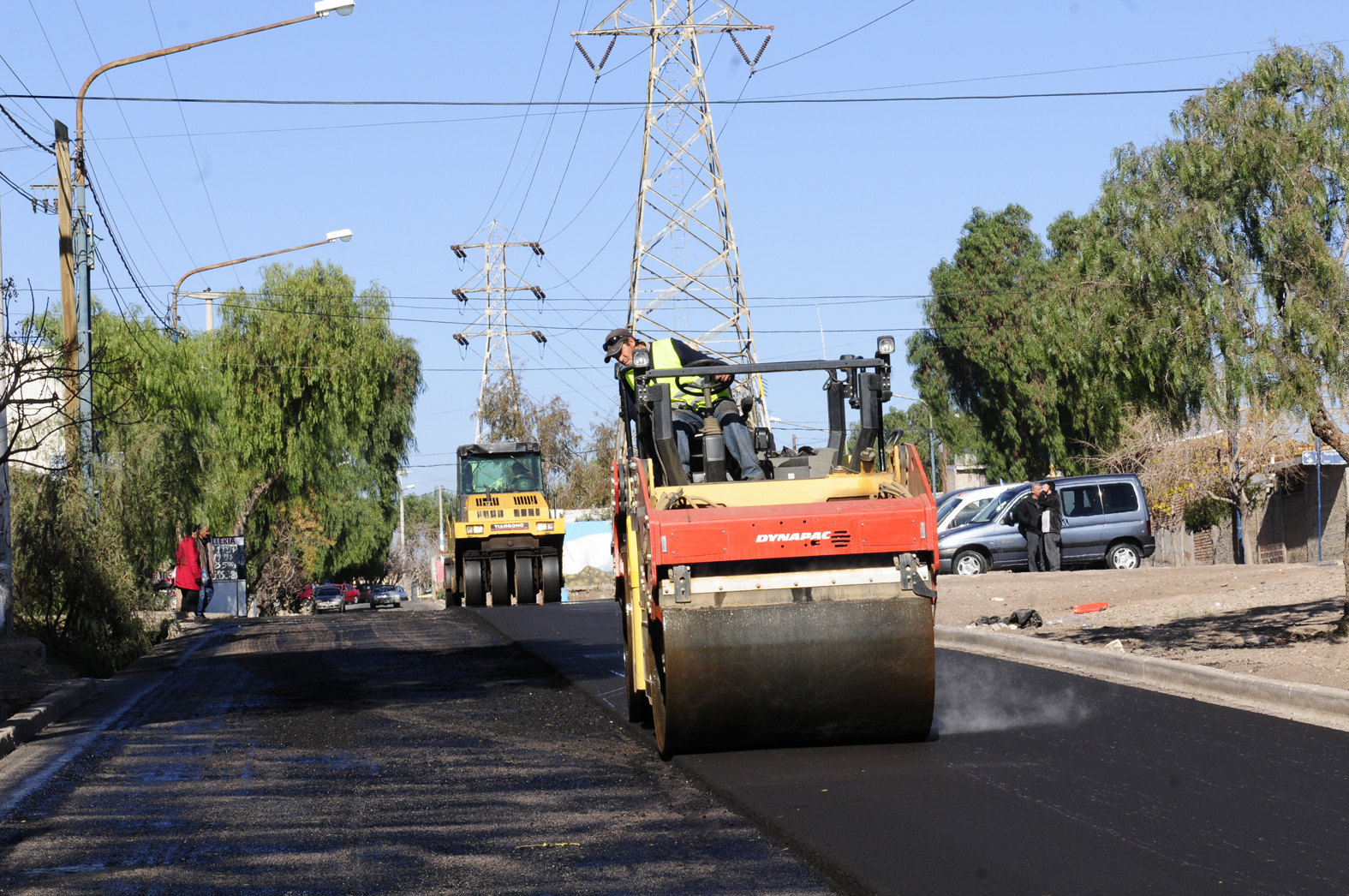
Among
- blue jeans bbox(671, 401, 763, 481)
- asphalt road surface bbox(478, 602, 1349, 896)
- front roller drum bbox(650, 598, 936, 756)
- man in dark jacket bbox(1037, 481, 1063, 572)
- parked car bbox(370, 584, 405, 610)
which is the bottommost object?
parked car bbox(370, 584, 405, 610)

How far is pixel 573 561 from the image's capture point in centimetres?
4688

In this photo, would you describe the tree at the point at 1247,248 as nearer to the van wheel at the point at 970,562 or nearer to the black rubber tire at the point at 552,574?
the van wheel at the point at 970,562

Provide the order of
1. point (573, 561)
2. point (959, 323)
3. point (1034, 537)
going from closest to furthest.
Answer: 1. point (1034, 537)
2. point (573, 561)
3. point (959, 323)

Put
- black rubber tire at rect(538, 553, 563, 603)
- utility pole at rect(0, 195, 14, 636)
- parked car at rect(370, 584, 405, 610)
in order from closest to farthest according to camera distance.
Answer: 1. utility pole at rect(0, 195, 14, 636)
2. black rubber tire at rect(538, 553, 563, 603)
3. parked car at rect(370, 584, 405, 610)

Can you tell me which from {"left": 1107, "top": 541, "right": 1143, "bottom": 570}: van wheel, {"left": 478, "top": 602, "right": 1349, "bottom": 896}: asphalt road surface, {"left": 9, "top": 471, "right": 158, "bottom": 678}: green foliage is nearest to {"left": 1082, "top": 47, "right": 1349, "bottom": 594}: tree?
{"left": 478, "top": 602, "right": 1349, "bottom": 896}: asphalt road surface

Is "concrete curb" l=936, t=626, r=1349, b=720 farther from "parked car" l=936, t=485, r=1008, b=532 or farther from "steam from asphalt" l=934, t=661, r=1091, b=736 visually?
"parked car" l=936, t=485, r=1008, b=532

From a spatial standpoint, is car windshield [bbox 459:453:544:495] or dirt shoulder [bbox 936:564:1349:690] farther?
car windshield [bbox 459:453:544:495]

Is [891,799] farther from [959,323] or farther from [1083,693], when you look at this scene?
[959,323]

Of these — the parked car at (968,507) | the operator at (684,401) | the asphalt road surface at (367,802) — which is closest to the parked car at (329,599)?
the parked car at (968,507)

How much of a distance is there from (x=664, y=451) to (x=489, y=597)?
772 inches

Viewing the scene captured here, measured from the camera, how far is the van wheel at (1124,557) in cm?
2550

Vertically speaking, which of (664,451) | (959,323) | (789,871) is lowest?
(789,871)

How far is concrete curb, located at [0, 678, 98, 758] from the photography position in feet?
31.3

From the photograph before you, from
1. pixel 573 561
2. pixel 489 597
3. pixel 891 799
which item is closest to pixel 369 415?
pixel 573 561
